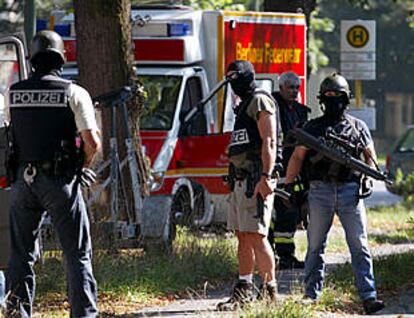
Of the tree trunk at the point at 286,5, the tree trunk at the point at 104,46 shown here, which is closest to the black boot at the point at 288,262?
the tree trunk at the point at 104,46

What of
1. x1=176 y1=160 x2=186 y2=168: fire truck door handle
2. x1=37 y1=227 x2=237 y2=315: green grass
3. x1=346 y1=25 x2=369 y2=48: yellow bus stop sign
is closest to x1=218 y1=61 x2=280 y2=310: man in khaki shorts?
x1=37 y1=227 x2=237 y2=315: green grass

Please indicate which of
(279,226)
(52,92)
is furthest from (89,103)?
(279,226)

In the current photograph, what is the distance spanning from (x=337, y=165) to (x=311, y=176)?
23 cm

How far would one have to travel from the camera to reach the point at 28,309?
319 inches

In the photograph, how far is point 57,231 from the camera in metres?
7.97

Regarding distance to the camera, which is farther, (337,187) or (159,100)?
(159,100)

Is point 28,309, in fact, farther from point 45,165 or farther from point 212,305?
point 212,305

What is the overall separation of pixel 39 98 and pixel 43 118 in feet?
0.42

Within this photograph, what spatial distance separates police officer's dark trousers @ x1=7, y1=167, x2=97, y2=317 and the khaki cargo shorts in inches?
57.7

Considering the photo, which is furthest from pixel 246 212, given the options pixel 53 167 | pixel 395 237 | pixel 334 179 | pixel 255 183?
pixel 395 237

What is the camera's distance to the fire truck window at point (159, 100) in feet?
48.5

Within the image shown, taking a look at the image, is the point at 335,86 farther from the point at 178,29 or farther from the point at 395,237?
the point at 395,237

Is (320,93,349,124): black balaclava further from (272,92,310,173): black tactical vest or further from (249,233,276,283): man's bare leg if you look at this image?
(272,92,310,173): black tactical vest

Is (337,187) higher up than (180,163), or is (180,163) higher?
(337,187)
